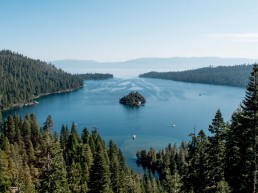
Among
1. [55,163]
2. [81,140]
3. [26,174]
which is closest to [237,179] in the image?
[55,163]

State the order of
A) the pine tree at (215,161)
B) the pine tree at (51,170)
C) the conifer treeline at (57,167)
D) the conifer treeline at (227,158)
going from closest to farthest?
the conifer treeline at (227,158) < the pine tree at (215,161) < the pine tree at (51,170) < the conifer treeline at (57,167)

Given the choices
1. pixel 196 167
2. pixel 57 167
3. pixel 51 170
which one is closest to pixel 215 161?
pixel 196 167

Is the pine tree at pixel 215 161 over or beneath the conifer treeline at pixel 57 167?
over

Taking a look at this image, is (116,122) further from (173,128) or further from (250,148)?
(250,148)

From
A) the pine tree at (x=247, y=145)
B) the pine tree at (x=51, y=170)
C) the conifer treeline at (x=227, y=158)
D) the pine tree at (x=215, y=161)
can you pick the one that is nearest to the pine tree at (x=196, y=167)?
the conifer treeline at (x=227, y=158)

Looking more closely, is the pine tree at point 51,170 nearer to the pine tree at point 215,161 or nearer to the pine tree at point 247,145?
the pine tree at point 215,161

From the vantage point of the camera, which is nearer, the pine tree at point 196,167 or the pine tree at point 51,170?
the pine tree at point 51,170

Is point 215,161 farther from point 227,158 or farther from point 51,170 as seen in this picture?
point 51,170

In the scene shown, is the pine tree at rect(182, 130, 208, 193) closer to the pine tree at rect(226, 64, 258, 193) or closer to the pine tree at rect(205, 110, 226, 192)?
the pine tree at rect(205, 110, 226, 192)
